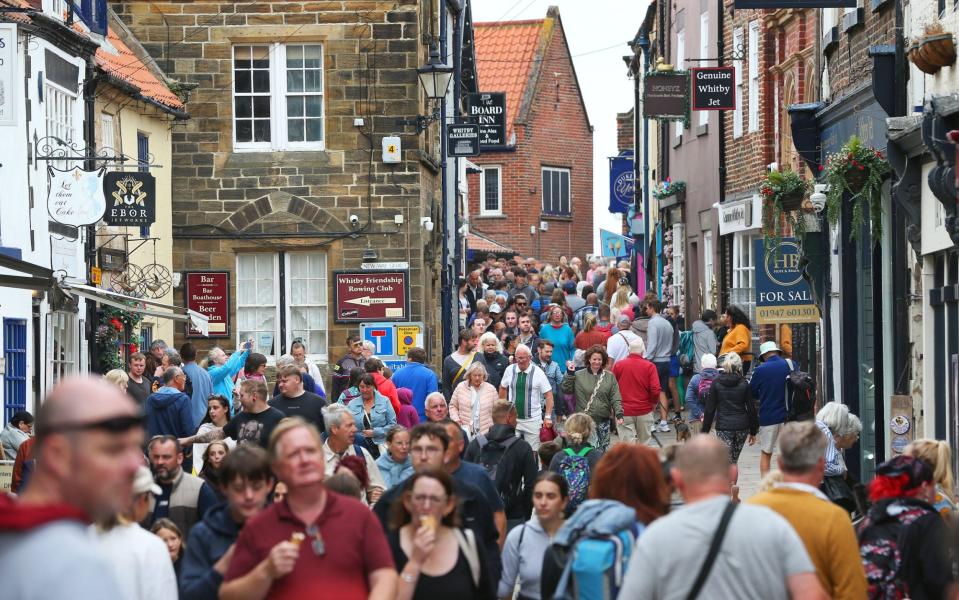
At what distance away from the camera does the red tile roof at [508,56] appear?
63.8 meters

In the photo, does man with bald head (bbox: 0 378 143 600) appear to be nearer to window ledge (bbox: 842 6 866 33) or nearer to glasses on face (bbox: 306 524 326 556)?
glasses on face (bbox: 306 524 326 556)

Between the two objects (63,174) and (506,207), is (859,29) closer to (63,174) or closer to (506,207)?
(63,174)

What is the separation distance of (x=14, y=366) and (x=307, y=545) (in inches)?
523

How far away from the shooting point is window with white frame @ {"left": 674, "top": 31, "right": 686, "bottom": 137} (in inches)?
1329

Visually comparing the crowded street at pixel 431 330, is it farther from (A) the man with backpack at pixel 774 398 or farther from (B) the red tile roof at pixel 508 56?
(B) the red tile roof at pixel 508 56

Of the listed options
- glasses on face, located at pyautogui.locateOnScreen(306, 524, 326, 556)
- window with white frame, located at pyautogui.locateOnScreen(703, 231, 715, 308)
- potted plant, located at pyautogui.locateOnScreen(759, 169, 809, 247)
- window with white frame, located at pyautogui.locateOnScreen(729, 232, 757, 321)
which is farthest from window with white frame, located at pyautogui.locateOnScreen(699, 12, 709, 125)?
glasses on face, located at pyautogui.locateOnScreen(306, 524, 326, 556)

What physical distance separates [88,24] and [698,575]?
55.1 ft

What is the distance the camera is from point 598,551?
6.67 meters

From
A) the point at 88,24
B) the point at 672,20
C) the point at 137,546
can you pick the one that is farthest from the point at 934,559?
the point at 672,20

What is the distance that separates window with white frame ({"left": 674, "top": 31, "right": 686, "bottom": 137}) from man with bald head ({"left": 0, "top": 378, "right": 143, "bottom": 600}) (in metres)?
30.4

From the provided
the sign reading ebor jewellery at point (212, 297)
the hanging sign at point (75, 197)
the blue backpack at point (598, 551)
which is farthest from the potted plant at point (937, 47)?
the sign reading ebor jewellery at point (212, 297)

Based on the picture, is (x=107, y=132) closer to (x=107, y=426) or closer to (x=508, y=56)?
(x=107, y=426)

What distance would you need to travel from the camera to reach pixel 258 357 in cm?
1647

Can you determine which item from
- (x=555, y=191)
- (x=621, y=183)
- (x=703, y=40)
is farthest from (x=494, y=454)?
(x=555, y=191)
